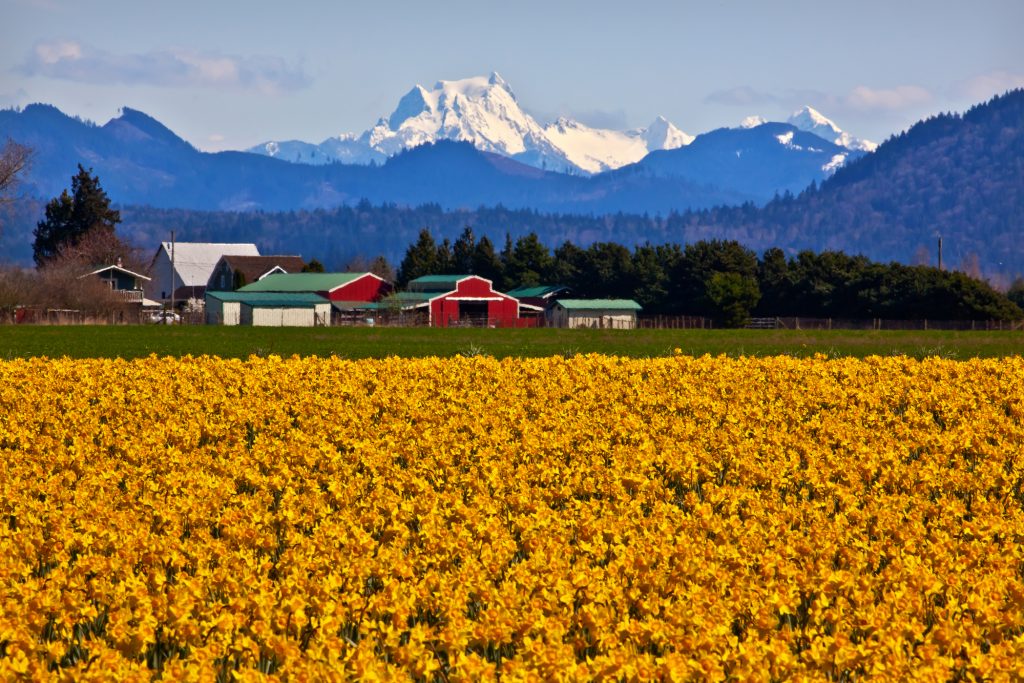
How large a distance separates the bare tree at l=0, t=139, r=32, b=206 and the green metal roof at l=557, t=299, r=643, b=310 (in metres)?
56.4

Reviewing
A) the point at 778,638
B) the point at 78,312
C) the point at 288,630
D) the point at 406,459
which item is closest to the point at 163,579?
the point at 288,630

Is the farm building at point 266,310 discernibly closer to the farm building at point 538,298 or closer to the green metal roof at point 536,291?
the farm building at point 538,298

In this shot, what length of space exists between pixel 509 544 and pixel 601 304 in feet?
396

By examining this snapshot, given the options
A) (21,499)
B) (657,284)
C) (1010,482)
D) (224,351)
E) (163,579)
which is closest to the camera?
(163,579)

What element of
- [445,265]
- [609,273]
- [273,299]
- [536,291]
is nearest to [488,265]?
[445,265]

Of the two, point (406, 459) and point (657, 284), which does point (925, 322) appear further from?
point (406, 459)

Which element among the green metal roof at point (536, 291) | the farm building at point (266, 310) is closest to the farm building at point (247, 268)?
the green metal roof at point (536, 291)

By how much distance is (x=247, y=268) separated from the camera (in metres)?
173

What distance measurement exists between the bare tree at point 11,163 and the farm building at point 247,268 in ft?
214

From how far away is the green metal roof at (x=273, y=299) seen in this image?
11775 centimetres

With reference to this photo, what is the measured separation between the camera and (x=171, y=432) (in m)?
18.3

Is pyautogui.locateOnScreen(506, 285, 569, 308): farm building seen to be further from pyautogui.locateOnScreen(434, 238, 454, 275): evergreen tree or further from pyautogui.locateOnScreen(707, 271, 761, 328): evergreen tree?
pyautogui.locateOnScreen(707, 271, 761, 328): evergreen tree

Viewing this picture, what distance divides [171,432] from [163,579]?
29.1 feet

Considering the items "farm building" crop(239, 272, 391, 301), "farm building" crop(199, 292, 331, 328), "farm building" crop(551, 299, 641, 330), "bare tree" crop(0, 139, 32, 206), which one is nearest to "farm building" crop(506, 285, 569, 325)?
"farm building" crop(551, 299, 641, 330)
